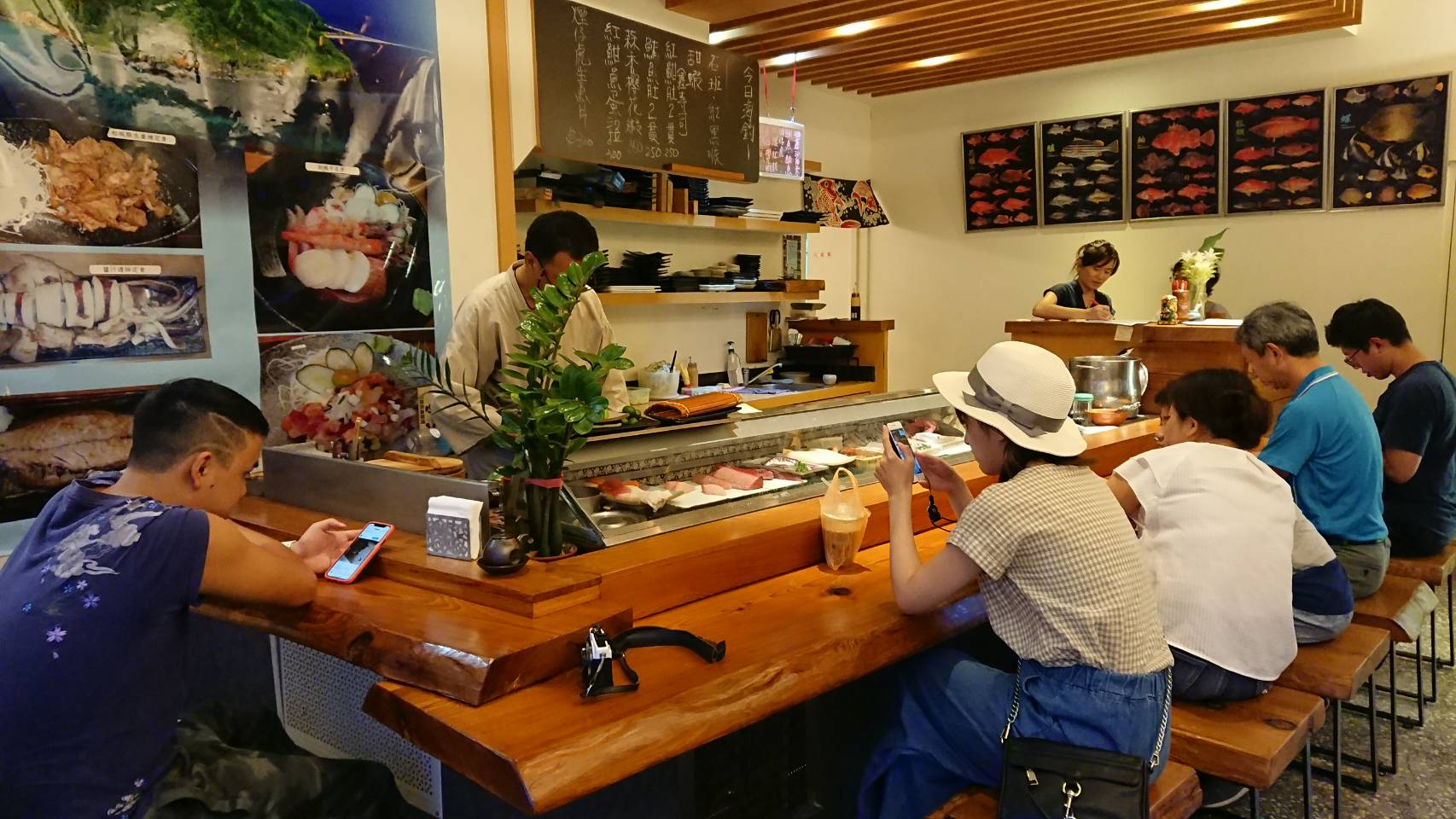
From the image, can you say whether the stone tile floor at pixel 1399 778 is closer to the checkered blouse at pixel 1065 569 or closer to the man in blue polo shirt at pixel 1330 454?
the man in blue polo shirt at pixel 1330 454

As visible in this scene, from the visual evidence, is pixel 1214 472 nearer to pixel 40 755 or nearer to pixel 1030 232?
pixel 40 755

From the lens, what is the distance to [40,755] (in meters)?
1.56

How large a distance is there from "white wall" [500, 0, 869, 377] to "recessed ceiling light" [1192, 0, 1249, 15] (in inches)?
112

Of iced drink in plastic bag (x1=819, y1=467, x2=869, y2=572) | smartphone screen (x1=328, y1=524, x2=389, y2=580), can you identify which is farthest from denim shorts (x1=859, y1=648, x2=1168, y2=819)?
smartphone screen (x1=328, y1=524, x2=389, y2=580)

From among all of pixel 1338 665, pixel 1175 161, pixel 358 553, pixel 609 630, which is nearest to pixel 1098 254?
pixel 1175 161

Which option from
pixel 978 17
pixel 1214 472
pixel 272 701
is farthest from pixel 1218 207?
pixel 272 701

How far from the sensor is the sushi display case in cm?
238

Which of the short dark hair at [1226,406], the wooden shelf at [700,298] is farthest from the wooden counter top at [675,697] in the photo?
the wooden shelf at [700,298]

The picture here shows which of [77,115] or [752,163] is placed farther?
[752,163]

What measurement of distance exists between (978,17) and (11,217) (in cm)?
475

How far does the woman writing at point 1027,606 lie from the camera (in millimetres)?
1900

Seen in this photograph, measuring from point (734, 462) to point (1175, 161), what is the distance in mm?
5215

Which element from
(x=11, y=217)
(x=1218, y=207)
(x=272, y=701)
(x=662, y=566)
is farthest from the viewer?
(x=1218, y=207)

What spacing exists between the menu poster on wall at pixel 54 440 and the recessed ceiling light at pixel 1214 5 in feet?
18.3
